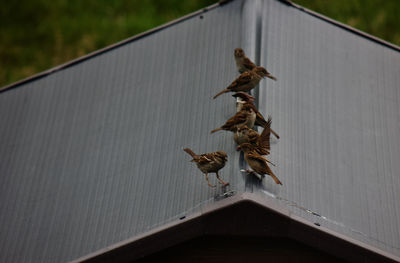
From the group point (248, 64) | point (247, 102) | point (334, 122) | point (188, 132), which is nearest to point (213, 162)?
point (247, 102)

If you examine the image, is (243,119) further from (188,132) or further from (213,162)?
(188,132)

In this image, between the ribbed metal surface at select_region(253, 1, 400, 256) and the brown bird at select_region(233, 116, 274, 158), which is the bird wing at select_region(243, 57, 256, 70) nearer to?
Result: the ribbed metal surface at select_region(253, 1, 400, 256)

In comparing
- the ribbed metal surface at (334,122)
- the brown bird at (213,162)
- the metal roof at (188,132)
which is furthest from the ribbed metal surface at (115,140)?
the ribbed metal surface at (334,122)

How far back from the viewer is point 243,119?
24.2 ft

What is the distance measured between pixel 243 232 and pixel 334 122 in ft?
7.53

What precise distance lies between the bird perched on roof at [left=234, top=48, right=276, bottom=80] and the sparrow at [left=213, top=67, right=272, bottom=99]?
0.16 metres

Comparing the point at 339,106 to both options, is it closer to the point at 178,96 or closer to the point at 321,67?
the point at 321,67

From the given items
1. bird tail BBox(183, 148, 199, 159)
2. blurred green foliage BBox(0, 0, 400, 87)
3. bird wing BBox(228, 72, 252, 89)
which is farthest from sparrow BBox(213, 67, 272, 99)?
blurred green foliage BBox(0, 0, 400, 87)

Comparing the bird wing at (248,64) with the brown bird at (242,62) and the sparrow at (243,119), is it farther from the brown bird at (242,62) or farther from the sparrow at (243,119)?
the sparrow at (243,119)

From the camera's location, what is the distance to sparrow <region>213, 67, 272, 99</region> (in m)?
8.09

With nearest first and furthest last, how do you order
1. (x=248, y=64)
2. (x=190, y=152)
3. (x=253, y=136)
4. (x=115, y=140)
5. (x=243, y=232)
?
(x=243, y=232) → (x=253, y=136) → (x=190, y=152) → (x=248, y=64) → (x=115, y=140)

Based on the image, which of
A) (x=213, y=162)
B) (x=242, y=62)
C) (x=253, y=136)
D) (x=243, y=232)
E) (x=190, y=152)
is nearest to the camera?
(x=243, y=232)

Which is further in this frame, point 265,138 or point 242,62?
point 242,62

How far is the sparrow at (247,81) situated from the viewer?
809 cm
